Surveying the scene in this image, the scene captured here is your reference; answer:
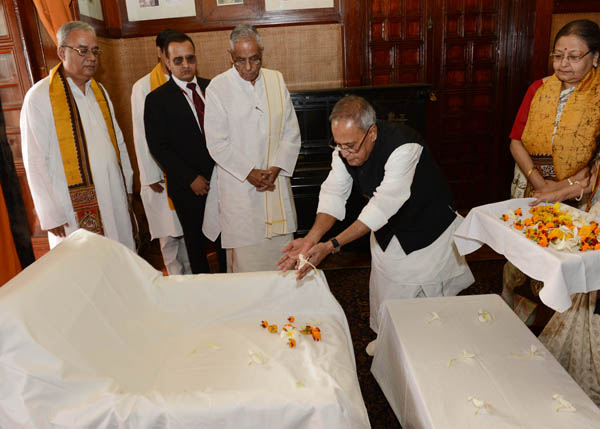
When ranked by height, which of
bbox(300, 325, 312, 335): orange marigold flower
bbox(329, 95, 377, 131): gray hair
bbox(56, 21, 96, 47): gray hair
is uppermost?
bbox(56, 21, 96, 47): gray hair

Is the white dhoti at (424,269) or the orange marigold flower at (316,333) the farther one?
the white dhoti at (424,269)

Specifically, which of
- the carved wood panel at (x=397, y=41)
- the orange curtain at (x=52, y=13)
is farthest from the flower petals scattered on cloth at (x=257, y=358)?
the carved wood panel at (x=397, y=41)

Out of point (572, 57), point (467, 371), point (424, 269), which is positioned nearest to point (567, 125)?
point (572, 57)

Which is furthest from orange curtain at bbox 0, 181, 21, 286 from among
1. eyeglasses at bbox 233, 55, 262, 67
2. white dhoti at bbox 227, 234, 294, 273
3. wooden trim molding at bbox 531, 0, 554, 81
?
wooden trim molding at bbox 531, 0, 554, 81

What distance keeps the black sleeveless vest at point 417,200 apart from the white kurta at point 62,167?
148cm

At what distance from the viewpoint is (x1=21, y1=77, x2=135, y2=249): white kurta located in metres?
2.45

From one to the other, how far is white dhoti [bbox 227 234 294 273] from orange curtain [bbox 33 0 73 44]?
74.0 inches

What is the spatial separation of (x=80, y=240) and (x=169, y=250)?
1.54 m

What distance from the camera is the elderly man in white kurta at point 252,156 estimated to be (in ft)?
9.03

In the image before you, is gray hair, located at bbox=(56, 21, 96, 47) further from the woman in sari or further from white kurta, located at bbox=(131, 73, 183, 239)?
the woman in sari

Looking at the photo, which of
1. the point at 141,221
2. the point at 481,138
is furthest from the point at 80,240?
the point at 481,138

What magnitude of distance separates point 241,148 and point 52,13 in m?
1.56

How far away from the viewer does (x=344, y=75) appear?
14.3 feet

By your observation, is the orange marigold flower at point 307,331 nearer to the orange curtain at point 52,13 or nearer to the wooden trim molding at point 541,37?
the orange curtain at point 52,13
